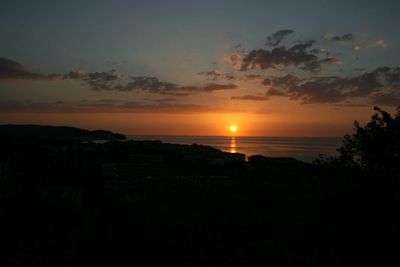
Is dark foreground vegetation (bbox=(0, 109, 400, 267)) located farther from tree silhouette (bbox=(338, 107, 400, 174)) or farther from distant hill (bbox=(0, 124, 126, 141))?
distant hill (bbox=(0, 124, 126, 141))

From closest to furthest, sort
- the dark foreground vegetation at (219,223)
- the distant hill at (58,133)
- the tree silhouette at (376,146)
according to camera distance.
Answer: the dark foreground vegetation at (219,223) < the tree silhouette at (376,146) < the distant hill at (58,133)

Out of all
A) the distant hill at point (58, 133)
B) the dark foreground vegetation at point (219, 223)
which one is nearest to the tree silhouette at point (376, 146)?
the dark foreground vegetation at point (219, 223)

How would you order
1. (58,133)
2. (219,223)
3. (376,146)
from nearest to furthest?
(219,223) → (376,146) → (58,133)

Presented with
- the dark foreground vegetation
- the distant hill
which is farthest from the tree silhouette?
the distant hill

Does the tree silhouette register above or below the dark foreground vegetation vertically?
above

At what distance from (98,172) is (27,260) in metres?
22.6

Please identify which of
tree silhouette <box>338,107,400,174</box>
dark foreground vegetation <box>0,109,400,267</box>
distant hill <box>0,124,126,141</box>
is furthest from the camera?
distant hill <box>0,124,126,141</box>

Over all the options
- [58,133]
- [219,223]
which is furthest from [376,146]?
[58,133]

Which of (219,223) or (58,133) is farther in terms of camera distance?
(58,133)

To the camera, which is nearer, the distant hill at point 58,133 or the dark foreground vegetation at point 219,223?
the dark foreground vegetation at point 219,223

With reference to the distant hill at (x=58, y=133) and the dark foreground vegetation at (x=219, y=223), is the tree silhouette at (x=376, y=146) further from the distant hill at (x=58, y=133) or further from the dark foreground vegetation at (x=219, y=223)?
the distant hill at (x=58, y=133)

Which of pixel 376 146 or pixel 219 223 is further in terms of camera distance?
pixel 376 146

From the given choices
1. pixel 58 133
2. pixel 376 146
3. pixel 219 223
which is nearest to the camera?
pixel 219 223

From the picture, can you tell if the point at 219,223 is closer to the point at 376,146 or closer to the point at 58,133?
the point at 376,146
